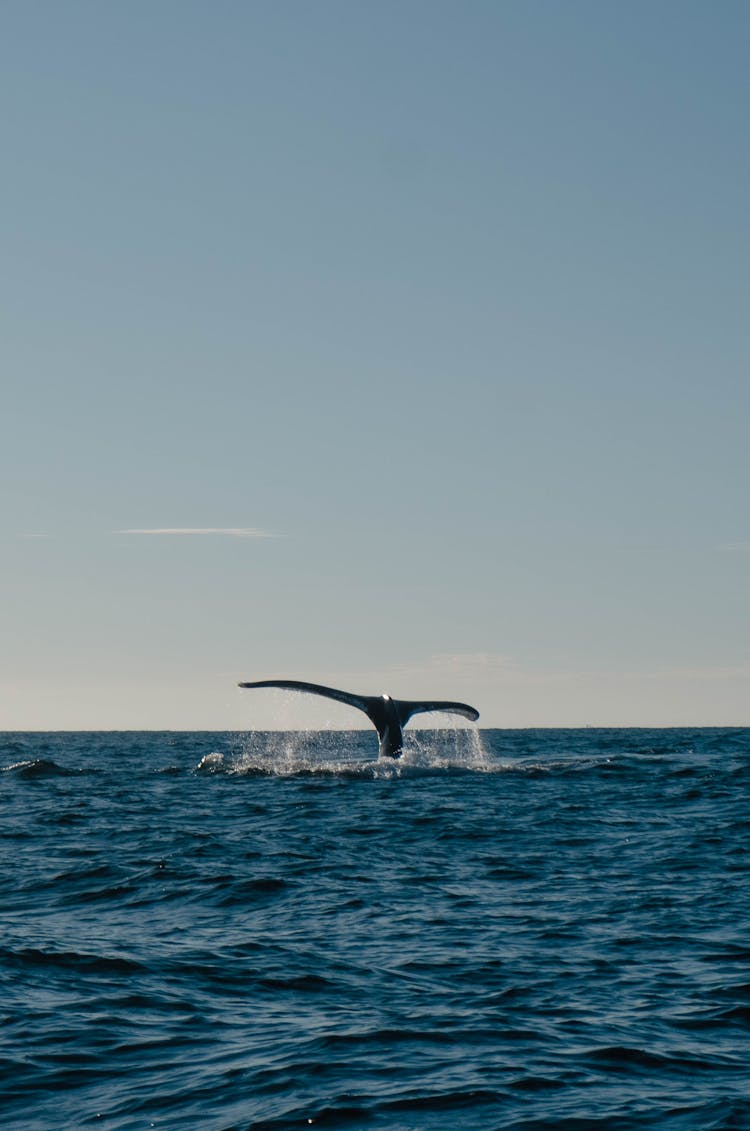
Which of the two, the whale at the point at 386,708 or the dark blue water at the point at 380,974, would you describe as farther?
the whale at the point at 386,708

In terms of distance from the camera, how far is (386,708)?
3647cm

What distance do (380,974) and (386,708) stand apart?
24.2m

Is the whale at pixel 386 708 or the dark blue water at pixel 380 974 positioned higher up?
the whale at pixel 386 708

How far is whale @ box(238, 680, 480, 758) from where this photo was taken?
3294 cm

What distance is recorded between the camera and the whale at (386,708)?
32.9m

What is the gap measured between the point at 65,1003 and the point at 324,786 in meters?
22.6

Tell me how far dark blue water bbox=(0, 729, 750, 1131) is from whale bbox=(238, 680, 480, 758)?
7359mm

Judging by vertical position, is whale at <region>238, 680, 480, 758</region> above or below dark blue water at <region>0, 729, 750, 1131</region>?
above

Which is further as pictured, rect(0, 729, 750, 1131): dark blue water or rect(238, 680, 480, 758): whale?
rect(238, 680, 480, 758): whale

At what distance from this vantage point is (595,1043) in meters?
9.95

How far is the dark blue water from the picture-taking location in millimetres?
8812

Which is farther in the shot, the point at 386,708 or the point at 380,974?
the point at 386,708

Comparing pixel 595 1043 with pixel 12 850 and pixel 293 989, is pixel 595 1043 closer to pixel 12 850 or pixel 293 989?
pixel 293 989

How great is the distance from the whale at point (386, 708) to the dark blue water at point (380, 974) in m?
7.36
